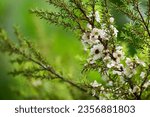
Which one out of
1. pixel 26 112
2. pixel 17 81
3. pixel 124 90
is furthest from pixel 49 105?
pixel 17 81

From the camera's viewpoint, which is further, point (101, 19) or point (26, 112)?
point (26, 112)

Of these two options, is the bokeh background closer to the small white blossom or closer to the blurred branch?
the blurred branch

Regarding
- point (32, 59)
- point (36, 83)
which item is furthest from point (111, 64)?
point (36, 83)

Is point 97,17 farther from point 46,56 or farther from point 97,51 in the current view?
point 46,56

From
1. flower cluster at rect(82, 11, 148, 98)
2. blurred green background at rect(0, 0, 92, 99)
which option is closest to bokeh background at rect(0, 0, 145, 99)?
blurred green background at rect(0, 0, 92, 99)

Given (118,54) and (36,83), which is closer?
(118,54)

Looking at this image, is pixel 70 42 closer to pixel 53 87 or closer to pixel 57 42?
pixel 57 42

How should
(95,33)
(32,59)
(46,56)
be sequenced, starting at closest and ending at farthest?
(95,33), (32,59), (46,56)
